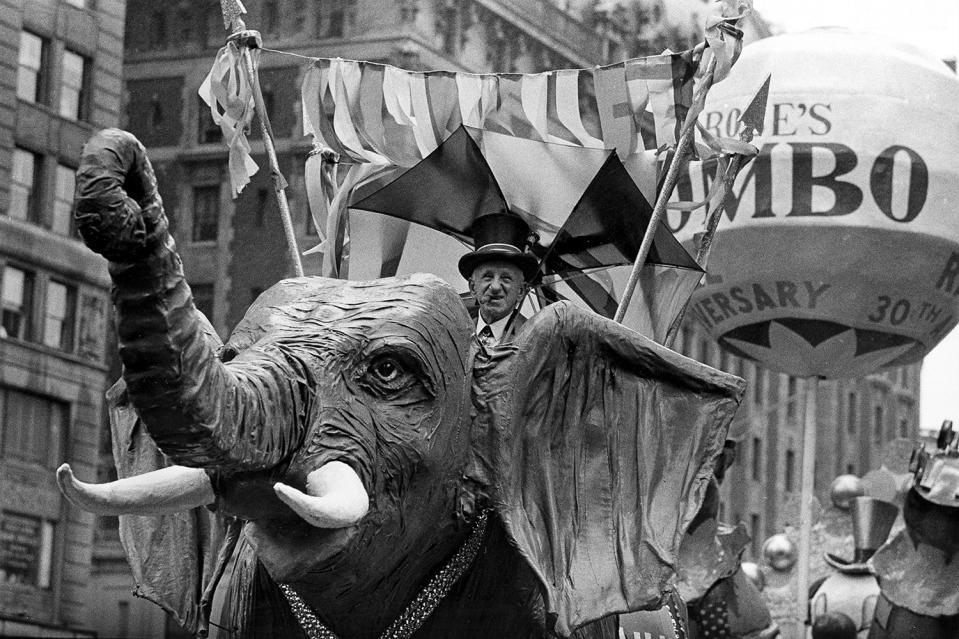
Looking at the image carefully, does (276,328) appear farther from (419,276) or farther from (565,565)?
(565,565)

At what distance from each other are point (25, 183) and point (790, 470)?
2337cm

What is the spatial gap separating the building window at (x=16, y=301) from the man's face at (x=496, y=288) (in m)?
18.6

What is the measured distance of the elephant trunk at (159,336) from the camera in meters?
3.69

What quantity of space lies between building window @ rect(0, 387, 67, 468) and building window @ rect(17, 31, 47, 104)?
3509mm

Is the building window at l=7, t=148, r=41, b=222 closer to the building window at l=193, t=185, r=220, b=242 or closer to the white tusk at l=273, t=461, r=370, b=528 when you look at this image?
the building window at l=193, t=185, r=220, b=242

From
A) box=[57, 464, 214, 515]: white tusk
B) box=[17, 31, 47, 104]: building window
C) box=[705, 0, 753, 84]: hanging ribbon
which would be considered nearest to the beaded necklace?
box=[57, 464, 214, 515]: white tusk

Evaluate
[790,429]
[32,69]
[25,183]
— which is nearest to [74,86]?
[32,69]

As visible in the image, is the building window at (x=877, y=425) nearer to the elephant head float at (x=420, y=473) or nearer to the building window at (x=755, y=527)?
the building window at (x=755, y=527)

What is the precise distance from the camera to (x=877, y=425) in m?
45.6

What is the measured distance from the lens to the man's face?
19.6ft

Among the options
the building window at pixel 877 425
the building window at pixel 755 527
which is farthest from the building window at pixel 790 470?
the building window at pixel 877 425

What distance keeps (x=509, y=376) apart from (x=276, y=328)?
1.98ft

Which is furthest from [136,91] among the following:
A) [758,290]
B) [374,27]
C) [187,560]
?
[187,560]

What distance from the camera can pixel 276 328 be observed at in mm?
4719
